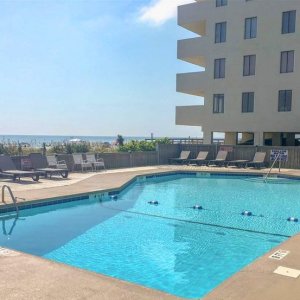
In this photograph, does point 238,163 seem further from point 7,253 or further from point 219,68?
point 7,253

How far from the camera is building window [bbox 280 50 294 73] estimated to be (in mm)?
22803

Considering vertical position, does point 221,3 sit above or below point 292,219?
above

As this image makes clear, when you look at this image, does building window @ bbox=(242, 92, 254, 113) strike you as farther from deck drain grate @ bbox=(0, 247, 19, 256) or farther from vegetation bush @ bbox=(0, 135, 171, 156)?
deck drain grate @ bbox=(0, 247, 19, 256)

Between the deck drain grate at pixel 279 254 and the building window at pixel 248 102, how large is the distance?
19688mm

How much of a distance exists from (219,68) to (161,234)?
19.5 metres

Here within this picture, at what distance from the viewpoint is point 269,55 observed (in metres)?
23.5

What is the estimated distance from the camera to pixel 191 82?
2634 centimetres

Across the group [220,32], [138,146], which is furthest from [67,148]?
[220,32]

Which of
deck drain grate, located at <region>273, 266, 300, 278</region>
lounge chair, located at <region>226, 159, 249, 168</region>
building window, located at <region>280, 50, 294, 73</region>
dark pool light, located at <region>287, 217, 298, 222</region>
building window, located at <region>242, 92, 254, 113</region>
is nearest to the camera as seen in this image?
deck drain grate, located at <region>273, 266, 300, 278</region>

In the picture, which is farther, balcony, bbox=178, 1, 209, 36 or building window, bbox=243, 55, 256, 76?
balcony, bbox=178, 1, 209, 36

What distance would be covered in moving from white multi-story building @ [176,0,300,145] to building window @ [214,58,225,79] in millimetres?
66

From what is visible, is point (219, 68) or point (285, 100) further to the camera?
point (219, 68)

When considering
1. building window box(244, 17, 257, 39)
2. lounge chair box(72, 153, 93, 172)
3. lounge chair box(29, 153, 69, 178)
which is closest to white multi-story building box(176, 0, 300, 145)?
building window box(244, 17, 257, 39)

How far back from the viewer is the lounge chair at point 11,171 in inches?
525
